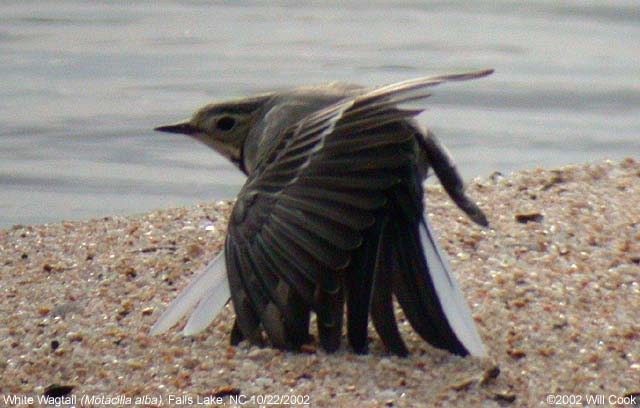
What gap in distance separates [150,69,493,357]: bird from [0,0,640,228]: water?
4.21 m

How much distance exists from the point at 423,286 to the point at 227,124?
1.20 meters

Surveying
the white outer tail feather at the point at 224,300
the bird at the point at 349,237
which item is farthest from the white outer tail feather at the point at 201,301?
the bird at the point at 349,237

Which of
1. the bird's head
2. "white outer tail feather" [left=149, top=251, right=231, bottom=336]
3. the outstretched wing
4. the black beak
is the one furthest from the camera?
the black beak

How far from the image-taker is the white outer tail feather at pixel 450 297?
440cm

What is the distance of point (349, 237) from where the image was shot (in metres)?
4.22

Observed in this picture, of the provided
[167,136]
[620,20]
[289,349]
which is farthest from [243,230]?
[620,20]

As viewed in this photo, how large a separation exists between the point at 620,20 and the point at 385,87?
374 inches

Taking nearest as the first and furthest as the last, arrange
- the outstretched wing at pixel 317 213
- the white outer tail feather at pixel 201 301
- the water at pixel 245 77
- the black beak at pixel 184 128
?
the outstretched wing at pixel 317 213, the white outer tail feather at pixel 201 301, the black beak at pixel 184 128, the water at pixel 245 77

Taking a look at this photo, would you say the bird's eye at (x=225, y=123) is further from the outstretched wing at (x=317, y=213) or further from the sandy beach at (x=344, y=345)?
the outstretched wing at (x=317, y=213)

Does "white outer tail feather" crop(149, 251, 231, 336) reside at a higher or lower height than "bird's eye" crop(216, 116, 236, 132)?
lower

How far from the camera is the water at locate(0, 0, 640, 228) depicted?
9.38 meters

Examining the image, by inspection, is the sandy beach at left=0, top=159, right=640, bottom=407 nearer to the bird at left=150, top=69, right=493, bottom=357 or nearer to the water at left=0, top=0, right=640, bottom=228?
the bird at left=150, top=69, right=493, bottom=357

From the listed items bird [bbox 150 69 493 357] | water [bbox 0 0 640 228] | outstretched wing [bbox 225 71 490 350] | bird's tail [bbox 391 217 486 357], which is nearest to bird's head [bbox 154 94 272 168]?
bird [bbox 150 69 493 357]

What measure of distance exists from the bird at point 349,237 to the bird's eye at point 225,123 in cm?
60
